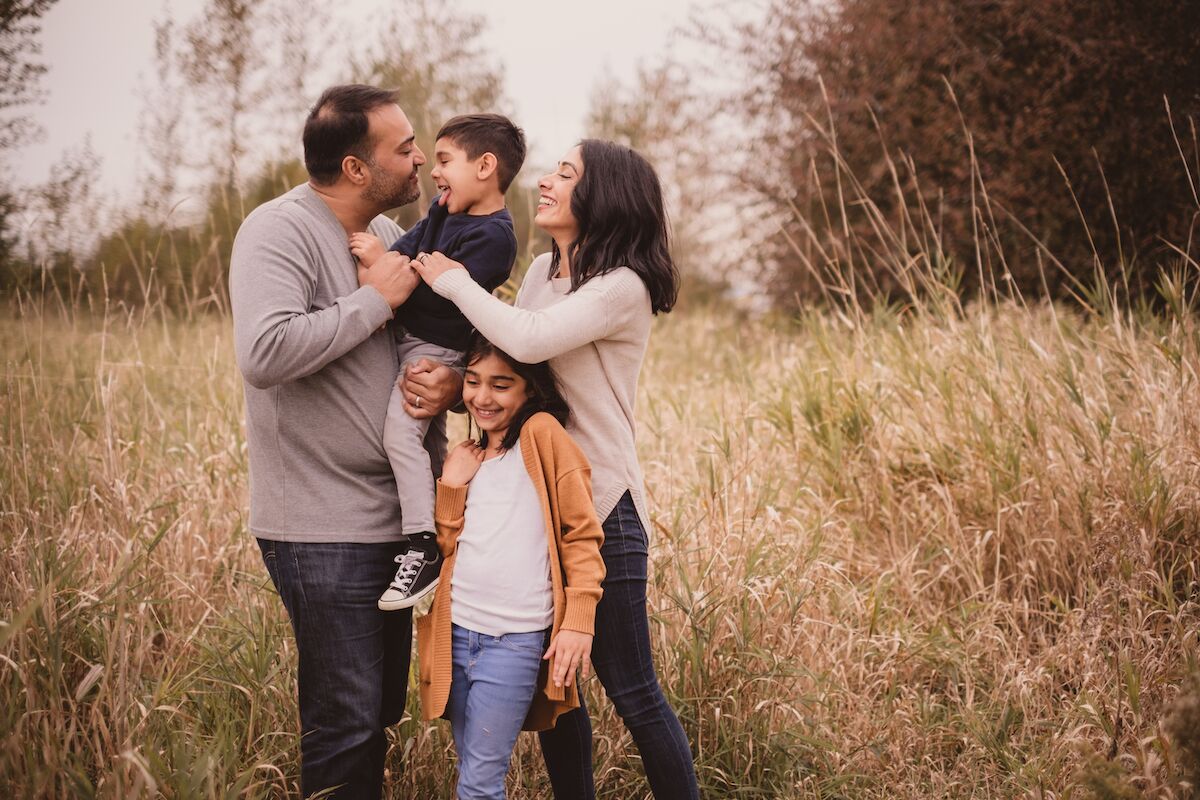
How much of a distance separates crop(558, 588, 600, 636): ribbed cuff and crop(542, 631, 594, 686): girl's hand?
0.01 m

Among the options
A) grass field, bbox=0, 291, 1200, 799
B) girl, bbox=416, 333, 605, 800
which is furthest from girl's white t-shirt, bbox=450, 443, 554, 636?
grass field, bbox=0, 291, 1200, 799

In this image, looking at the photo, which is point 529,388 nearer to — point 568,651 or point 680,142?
point 568,651

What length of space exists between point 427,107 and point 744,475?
5.43 m

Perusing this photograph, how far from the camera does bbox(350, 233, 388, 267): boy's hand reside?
2227 millimetres

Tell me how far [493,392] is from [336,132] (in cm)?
74

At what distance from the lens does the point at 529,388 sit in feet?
Answer: 7.44

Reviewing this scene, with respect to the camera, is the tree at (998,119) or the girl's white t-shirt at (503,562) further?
the tree at (998,119)

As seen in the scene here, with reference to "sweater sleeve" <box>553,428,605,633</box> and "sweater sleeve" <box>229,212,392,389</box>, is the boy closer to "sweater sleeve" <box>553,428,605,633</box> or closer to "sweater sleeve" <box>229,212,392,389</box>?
"sweater sleeve" <box>229,212,392,389</box>

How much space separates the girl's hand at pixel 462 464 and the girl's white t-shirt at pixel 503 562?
1.9 inches

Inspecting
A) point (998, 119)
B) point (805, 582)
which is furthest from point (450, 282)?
point (998, 119)

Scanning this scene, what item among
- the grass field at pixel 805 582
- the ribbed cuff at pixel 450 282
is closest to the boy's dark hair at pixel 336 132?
the ribbed cuff at pixel 450 282

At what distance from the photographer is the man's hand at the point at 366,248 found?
7.30 feet

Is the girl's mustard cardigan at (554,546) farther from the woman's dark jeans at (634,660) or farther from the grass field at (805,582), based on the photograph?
the grass field at (805,582)

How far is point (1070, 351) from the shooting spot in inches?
169
